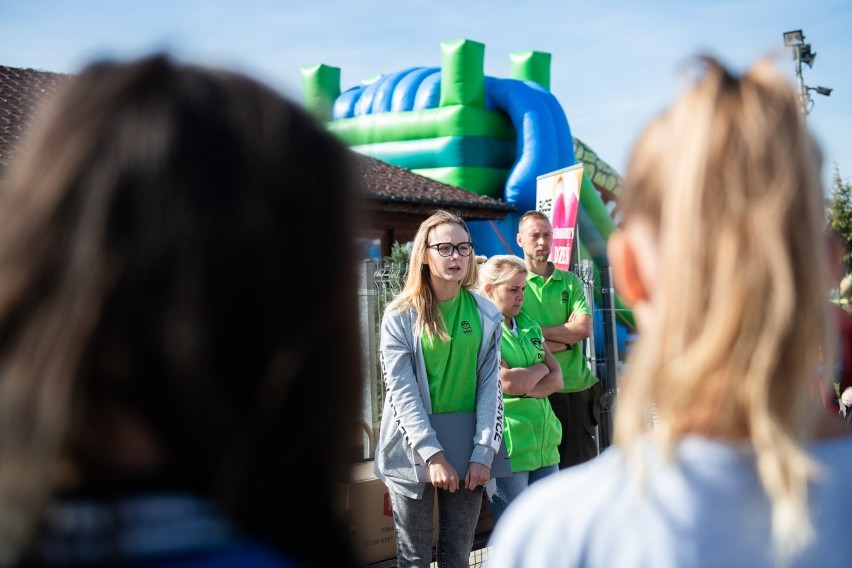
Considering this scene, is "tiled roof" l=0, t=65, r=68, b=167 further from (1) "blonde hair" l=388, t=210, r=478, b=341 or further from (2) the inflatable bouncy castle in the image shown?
(1) "blonde hair" l=388, t=210, r=478, b=341

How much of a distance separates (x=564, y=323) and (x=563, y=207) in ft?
9.93

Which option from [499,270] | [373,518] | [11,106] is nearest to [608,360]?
[499,270]

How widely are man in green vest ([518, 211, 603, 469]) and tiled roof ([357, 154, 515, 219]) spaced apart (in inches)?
371

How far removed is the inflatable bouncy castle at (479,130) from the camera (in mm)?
16109

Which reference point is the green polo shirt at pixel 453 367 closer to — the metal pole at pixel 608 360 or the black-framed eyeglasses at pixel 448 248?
the black-framed eyeglasses at pixel 448 248

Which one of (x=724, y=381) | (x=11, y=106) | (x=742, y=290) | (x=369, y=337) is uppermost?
(x=11, y=106)

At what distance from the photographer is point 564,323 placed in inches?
226

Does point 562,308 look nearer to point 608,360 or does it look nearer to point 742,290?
point 608,360

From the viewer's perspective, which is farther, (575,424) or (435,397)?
(575,424)

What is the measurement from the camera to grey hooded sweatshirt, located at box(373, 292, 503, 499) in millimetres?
4016

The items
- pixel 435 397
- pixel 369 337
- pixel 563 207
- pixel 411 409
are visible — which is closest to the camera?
pixel 411 409

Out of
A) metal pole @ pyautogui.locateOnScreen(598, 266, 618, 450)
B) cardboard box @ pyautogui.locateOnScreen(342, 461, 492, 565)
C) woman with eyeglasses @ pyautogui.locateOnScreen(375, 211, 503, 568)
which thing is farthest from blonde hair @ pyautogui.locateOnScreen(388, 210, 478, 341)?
metal pole @ pyautogui.locateOnScreen(598, 266, 618, 450)

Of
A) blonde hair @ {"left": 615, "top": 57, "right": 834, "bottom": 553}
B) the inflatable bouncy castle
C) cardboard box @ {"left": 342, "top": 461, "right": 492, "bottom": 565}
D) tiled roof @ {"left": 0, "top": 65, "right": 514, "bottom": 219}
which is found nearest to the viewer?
blonde hair @ {"left": 615, "top": 57, "right": 834, "bottom": 553}

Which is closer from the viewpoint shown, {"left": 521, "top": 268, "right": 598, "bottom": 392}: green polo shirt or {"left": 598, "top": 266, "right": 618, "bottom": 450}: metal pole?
{"left": 521, "top": 268, "right": 598, "bottom": 392}: green polo shirt
